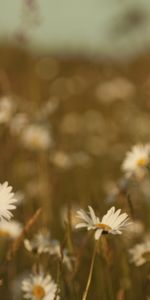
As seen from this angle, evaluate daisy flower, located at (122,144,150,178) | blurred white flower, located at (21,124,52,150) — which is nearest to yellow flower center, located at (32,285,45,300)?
daisy flower, located at (122,144,150,178)

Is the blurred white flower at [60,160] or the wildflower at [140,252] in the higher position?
the blurred white flower at [60,160]

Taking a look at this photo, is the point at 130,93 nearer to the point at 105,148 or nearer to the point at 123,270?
the point at 105,148

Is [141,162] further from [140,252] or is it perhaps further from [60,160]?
[60,160]

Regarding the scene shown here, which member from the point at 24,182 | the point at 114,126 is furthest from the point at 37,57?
the point at 24,182

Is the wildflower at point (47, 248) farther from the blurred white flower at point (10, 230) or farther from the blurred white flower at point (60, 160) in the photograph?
the blurred white flower at point (60, 160)

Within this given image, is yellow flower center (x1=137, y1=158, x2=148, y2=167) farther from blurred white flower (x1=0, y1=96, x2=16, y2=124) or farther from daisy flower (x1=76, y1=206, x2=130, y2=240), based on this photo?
daisy flower (x1=76, y1=206, x2=130, y2=240)

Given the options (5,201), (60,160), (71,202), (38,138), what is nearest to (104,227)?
(5,201)

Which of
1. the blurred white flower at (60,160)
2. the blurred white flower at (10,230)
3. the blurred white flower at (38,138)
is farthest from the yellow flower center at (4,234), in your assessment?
the blurred white flower at (38,138)
